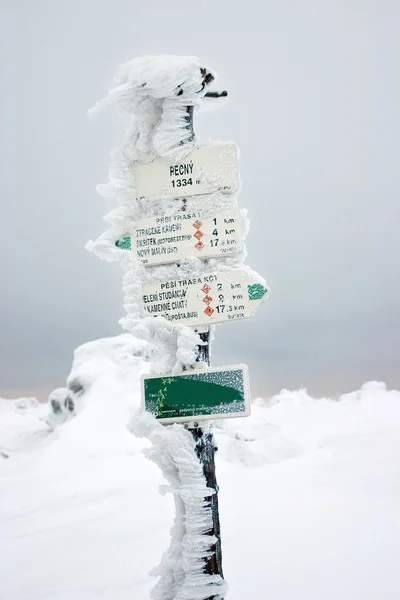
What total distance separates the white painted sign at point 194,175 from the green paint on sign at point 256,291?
0.80 meters

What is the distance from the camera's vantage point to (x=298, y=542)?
579 centimetres

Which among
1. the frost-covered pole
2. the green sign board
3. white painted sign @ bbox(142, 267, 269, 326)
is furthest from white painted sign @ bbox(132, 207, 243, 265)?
the green sign board

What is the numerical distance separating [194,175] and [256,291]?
108cm

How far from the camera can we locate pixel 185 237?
3.13 m

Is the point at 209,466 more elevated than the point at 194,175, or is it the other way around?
the point at 194,175

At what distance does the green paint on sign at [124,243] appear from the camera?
323 centimetres

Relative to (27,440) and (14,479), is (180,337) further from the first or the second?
(27,440)

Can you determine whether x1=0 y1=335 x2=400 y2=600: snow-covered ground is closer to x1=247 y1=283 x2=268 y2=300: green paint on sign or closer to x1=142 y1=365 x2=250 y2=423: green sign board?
x1=142 y1=365 x2=250 y2=423: green sign board

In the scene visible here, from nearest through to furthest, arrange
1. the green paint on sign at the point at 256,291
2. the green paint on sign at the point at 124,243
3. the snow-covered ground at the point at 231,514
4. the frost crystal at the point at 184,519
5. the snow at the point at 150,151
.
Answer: the frost crystal at the point at 184,519
the green paint on sign at the point at 256,291
the snow at the point at 150,151
the green paint on sign at the point at 124,243
the snow-covered ground at the point at 231,514

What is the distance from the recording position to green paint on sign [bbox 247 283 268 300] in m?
2.98

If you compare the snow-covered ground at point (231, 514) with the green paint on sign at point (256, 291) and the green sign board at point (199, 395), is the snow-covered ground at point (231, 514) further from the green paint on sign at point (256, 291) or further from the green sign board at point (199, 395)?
the green paint on sign at point (256, 291)

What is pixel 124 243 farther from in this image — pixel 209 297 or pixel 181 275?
pixel 209 297

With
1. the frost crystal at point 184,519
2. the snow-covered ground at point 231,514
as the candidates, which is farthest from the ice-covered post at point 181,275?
the snow-covered ground at point 231,514

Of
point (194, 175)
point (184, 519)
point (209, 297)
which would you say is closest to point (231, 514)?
point (184, 519)
